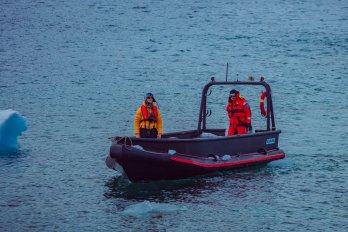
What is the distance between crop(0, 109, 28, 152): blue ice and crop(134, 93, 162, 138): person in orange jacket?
423 centimetres

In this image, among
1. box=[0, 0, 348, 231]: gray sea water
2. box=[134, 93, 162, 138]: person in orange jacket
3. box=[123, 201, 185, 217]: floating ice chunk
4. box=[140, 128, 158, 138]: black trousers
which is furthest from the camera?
box=[140, 128, 158, 138]: black trousers

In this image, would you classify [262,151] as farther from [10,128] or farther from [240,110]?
[10,128]

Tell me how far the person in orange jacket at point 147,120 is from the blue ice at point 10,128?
13.9ft

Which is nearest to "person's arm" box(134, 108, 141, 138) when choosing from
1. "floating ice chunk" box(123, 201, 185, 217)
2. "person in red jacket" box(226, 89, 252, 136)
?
"floating ice chunk" box(123, 201, 185, 217)

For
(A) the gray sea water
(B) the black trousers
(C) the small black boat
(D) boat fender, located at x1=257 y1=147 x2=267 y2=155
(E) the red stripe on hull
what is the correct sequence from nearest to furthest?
(A) the gray sea water
(C) the small black boat
(E) the red stripe on hull
(B) the black trousers
(D) boat fender, located at x1=257 y1=147 x2=267 y2=155

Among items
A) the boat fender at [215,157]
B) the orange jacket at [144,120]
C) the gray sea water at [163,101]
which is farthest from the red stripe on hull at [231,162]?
the orange jacket at [144,120]

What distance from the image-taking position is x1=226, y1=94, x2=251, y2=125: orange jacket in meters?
20.4

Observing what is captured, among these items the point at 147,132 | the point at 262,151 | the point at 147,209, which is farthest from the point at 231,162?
the point at 147,209

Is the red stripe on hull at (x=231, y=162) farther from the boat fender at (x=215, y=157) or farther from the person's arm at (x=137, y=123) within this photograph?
the person's arm at (x=137, y=123)

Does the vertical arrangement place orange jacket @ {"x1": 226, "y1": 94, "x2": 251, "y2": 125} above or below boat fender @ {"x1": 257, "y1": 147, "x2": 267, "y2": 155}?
above

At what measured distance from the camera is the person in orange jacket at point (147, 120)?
18781 mm

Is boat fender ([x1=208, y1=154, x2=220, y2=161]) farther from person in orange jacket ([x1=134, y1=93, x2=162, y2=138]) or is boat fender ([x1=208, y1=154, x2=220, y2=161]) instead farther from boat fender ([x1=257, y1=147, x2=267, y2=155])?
boat fender ([x1=257, y1=147, x2=267, y2=155])

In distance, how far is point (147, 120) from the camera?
1884 centimetres

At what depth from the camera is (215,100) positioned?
32.1 meters
